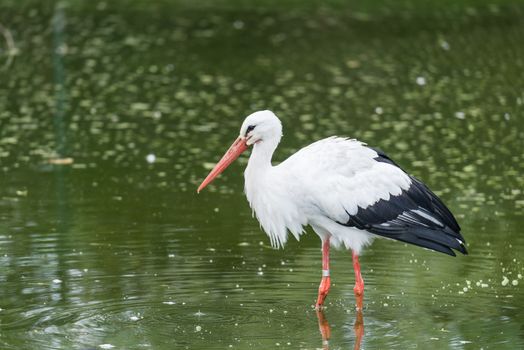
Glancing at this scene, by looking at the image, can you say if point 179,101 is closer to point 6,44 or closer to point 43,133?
point 43,133

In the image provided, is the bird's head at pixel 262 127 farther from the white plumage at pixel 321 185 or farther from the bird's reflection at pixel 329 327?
the bird's reflection at pixel 329 327

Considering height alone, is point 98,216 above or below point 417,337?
below

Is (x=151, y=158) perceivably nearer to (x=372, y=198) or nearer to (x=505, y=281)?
(x=372, y=198)

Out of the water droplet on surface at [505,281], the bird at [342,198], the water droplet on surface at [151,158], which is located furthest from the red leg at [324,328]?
the water droplet on surface at [151,158]

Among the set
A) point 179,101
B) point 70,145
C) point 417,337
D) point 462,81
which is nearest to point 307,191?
point 417,337

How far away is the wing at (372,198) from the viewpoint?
9844 mm

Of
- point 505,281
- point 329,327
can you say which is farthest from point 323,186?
point 505,281

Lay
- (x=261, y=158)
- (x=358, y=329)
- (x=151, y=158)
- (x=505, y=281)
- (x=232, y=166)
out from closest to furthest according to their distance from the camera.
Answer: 1. (x=358, y=329)
2. (x=261, y=158)
3. (x=505, y=281)
4. (x=232, y=166)
5. (x=151, y=158)

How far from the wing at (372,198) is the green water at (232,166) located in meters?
0.54

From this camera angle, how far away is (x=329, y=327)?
9.41 m

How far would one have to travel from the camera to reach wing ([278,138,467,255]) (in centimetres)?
984

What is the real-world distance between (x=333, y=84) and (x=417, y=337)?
1111 cm

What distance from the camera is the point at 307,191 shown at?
9.86 meters

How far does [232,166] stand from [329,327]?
5885mm
